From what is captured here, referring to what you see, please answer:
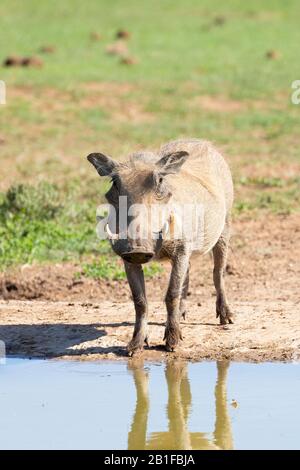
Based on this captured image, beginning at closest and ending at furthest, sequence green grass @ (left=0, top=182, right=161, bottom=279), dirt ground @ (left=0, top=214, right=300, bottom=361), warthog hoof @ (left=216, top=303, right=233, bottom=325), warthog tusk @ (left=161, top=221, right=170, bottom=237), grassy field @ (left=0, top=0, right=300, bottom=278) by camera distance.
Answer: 1. warthog tusk @ (left=161, top=221, right=170, bottom=237)
2. dirt ground @ (left=0, top=214, right=300, bottom=361)
3. warthog hoof @ (left=216, top=303, right=233, bottom=325)
4. green grass @ (left=0, top=182, right=161, bottom=279)
5. grassy field @ (left=0, top=0, right=300, bottom=278)

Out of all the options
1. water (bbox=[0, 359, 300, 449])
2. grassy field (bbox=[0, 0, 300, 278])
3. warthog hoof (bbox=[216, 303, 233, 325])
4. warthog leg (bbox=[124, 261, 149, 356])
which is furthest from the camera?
grassy field (bbox=[0, 0, 300, 278])

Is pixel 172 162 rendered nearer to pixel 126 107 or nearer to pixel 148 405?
pixel 148 405

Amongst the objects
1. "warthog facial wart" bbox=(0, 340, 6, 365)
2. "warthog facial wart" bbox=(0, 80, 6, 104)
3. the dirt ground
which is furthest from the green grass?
"warthog facial wart" bbox=(0, 80, 6, 104)

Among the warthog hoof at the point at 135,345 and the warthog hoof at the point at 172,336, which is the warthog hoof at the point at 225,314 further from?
the warthog hoof at the point at 135,345

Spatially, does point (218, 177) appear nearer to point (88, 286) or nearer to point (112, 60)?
point (88, 286)

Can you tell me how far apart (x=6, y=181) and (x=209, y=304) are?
15.7 ft

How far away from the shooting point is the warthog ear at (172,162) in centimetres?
→ 661

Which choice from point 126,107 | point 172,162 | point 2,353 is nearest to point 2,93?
point 126,107

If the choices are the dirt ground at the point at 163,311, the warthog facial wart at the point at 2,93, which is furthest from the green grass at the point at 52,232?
the warthog facial wart at the point at 2,93

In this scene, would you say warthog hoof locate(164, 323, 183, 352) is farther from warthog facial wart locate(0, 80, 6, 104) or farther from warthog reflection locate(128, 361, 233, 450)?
warthog facial wart locate(0, 80, 6, 104)

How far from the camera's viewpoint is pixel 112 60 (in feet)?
67.2

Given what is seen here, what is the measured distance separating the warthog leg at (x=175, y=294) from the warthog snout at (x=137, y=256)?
0.58 metres

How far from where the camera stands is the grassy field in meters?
10.7

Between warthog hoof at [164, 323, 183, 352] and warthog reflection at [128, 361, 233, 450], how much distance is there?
16 cm
